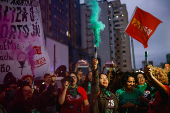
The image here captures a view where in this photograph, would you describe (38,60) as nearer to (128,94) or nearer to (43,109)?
(43,109)

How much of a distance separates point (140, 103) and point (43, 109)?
2.76 metres

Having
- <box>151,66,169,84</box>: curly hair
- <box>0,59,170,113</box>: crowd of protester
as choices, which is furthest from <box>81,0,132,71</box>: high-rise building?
<box>151,66,169,84</box>: curly hair

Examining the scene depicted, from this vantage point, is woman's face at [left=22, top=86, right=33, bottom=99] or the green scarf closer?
the green scarf

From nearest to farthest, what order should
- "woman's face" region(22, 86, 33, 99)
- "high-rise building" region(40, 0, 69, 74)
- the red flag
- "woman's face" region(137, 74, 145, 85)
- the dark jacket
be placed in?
the dark jacket → "woman's face" region(22, 86, 33, 99) → "woman's face" region(137, 74, 145, 85) → the red flag → "high-rise building" region(40, 0, 69, 74)

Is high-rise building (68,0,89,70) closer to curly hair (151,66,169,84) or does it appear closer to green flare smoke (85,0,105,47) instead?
green flare smoke (85,0,105,47)

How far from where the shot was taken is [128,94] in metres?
3.58

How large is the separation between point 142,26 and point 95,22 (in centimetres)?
430

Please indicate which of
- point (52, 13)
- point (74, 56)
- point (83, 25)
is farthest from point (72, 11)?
point (74, 56)

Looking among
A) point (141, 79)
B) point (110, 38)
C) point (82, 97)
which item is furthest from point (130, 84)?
point (110, 38)

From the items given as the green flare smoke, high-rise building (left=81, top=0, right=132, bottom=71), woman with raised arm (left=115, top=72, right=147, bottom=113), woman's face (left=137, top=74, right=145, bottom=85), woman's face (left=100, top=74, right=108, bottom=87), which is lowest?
woman with raised arm (left=115, top=72, right=147, bottom=113)

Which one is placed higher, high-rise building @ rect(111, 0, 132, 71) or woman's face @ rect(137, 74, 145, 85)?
high-rise building @ rect(111, 0, 132, 71)

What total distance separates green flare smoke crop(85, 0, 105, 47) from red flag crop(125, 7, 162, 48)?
109 inches

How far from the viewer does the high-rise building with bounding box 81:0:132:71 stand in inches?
1722

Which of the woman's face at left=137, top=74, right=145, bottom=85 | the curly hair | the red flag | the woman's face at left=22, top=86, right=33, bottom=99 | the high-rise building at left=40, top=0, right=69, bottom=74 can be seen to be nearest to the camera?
the curly hair
